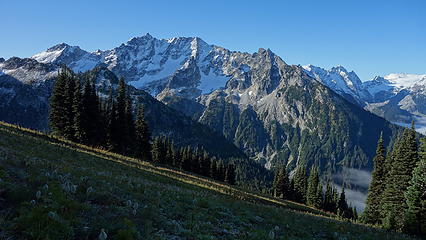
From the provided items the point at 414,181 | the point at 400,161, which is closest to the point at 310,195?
the point at 400,161

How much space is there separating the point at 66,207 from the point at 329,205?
11019cm

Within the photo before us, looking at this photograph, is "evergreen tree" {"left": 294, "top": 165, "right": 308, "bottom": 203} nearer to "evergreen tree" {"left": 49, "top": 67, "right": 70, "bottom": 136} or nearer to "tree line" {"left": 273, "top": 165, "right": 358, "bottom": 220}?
"tree line" {"left": 273, "top": 165, "right": 358, "bottom": 220}

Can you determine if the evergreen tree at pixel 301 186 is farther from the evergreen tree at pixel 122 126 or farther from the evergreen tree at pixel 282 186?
the evergreen tree at pixel 122 126

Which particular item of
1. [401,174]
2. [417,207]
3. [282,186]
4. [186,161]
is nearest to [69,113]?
[186,161]

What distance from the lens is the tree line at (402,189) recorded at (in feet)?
90.9

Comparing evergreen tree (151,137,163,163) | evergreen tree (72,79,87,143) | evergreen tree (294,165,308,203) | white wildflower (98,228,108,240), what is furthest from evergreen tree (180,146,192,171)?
white wildflower (98,228,108,240)

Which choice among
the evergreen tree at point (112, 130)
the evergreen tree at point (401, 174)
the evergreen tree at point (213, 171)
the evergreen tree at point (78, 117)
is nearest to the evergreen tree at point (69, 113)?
the evergreen tree at point (78, 117)

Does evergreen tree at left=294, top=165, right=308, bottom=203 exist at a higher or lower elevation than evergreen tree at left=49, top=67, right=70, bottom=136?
lower

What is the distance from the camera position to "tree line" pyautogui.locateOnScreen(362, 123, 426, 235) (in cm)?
2770

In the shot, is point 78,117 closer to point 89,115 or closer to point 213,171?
point 89,115

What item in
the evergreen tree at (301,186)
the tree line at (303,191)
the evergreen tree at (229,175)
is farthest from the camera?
the evergreen tree at (229,175)

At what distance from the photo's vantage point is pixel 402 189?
141 ft

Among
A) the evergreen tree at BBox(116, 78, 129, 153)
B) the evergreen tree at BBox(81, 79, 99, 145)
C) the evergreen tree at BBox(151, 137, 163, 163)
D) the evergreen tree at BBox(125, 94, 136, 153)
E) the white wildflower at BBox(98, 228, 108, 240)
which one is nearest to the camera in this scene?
the white wildflower at BBox(98, 228, 108, 240)

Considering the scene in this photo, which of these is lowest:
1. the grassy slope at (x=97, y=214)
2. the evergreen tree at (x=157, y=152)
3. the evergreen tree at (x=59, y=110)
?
the evergreen tree at (x=157, y=152)
